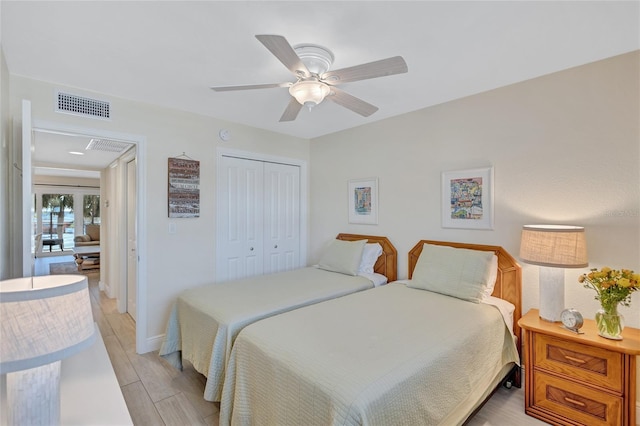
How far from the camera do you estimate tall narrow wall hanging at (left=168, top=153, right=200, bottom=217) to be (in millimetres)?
3059

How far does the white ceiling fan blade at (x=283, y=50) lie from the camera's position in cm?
138

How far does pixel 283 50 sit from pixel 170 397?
8.19 ft

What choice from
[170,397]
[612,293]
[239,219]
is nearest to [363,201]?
[239,219]

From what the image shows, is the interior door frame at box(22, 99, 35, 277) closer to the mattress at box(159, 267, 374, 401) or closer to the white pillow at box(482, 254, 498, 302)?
the mattress at box(159, 267, 374, 401)

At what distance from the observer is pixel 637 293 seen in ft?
6.43

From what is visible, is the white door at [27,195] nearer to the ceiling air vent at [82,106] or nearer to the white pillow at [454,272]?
the ceiling air vent at [82,106]

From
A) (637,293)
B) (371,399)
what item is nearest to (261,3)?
(371,399)

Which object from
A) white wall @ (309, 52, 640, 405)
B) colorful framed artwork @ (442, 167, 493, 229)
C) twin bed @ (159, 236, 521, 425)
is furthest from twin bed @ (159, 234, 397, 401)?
colorful framed artwork @ (442, 167, 493, 229)

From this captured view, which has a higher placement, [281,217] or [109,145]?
[109,145]

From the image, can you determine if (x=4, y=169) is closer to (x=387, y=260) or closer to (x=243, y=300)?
(x=243, y=300)

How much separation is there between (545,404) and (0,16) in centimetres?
405

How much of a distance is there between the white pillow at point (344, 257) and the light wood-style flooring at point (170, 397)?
1614 mm

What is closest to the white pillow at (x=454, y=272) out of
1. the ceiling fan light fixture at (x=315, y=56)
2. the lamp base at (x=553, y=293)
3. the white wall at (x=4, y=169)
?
the lamp base at (x=553, y=293)

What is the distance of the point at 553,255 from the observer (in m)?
2.01
